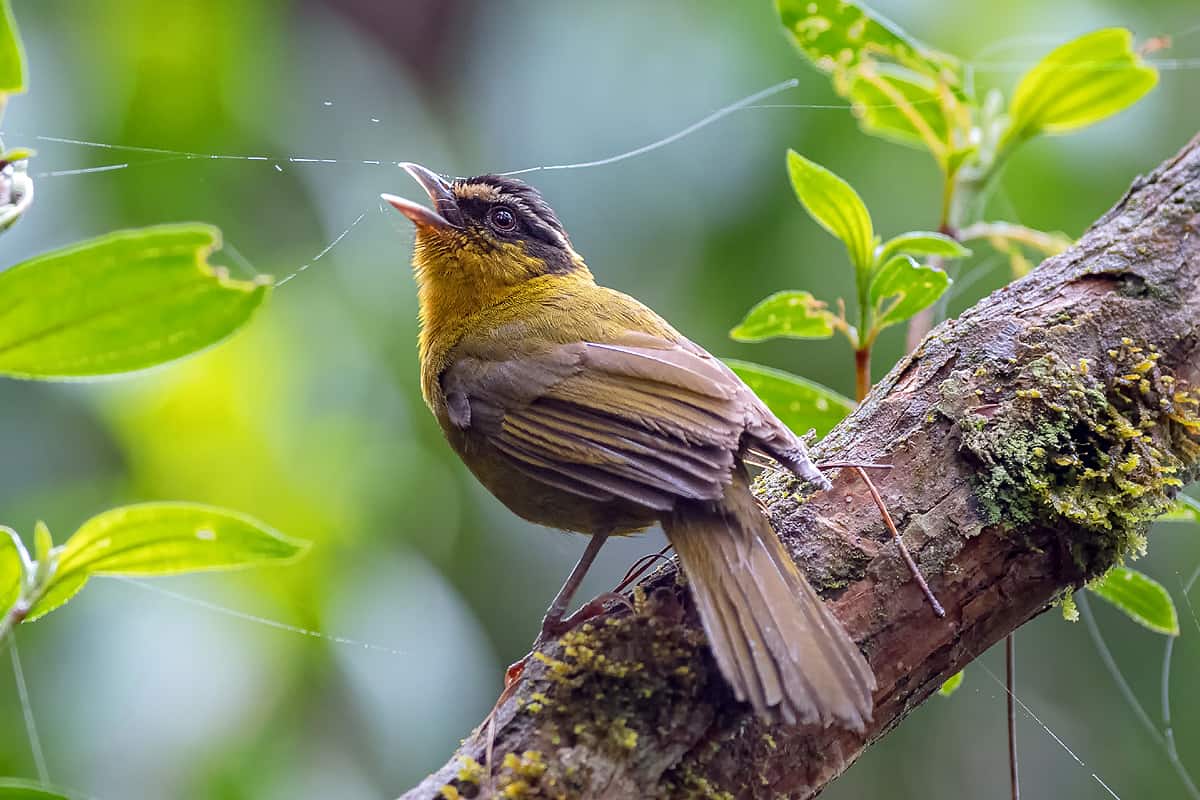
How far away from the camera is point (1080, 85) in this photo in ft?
8.50

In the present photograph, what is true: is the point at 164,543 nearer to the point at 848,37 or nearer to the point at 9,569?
the point at 9,569

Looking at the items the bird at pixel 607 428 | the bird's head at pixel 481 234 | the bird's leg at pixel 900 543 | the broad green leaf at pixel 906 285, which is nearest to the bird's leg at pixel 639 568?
the bird at pixel 607 428

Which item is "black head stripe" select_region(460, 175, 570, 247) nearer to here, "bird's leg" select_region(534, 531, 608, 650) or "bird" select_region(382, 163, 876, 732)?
"bird" select_region(382, 163, 876, 732)

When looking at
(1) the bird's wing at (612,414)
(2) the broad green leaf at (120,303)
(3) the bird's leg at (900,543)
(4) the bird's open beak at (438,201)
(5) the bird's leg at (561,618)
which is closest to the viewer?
(2) the broad green leaf at (120,303)

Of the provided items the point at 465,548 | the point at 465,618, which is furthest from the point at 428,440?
the point at 465,618

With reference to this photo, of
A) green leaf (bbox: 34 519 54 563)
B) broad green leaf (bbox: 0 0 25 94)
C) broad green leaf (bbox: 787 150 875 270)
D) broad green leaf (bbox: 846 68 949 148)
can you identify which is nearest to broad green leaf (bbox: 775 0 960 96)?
broad green leaf (bbox: 846 68 949 148)

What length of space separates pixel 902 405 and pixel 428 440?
247 cm

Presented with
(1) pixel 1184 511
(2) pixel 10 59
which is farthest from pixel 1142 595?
(2) pixel 10 59

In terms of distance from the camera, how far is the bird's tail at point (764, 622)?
1.65m

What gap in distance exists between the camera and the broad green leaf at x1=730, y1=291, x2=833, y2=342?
2.40 m

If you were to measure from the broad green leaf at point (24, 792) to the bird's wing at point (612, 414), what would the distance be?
3.79ft

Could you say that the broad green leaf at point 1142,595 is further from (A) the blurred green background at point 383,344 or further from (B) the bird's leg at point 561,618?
(B) the bird's leg at point 561,618

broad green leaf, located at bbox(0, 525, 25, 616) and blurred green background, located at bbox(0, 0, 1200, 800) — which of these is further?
blurred green background, located at bbox(0, 0, 1200, 800)

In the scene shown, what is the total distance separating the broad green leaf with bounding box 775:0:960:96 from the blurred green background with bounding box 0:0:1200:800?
1.02 m
